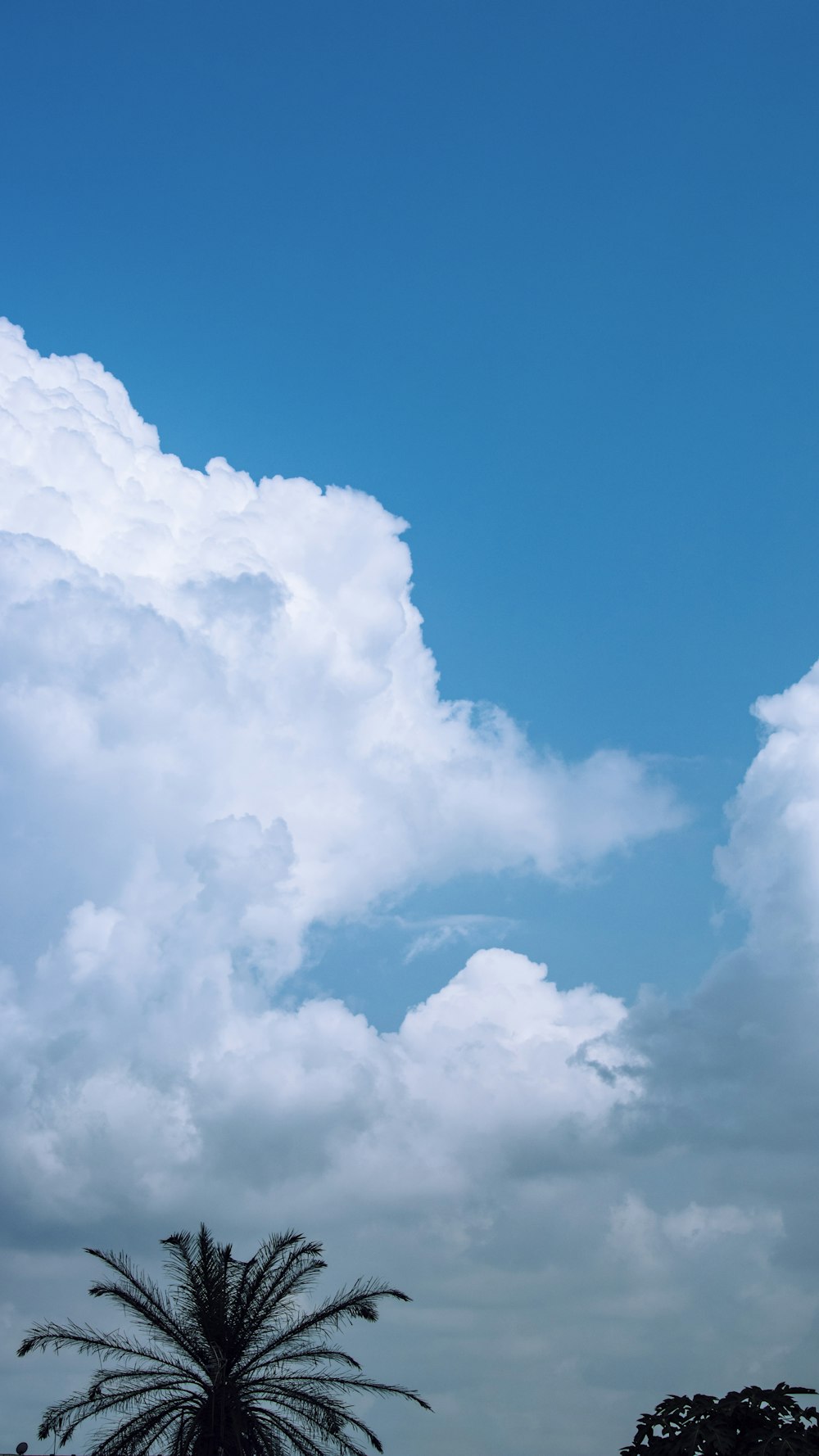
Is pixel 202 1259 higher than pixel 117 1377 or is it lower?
higher

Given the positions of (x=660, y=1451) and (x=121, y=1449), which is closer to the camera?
(x=660, y=1451)

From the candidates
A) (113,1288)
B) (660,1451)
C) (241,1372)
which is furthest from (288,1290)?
(660,1451)

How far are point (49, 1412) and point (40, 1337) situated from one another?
147cm

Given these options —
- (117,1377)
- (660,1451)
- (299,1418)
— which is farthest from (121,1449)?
(660,1451)

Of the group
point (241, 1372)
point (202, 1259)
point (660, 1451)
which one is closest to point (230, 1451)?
point (241, 1372)

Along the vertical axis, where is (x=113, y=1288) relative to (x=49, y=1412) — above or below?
above

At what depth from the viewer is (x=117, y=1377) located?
1110 inches

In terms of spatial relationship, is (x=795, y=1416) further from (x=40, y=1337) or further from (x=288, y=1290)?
(x=40, y=1337)

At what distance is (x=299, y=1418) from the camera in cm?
2820

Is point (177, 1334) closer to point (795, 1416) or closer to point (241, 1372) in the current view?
point (241, 1372)

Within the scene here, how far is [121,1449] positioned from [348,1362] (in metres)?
4.96

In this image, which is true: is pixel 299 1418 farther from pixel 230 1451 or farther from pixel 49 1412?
pixel 49 1412

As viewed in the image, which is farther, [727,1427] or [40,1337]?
[40,1337]

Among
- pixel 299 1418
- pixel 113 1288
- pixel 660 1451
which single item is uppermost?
pixel 113 1288
